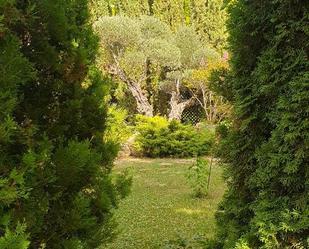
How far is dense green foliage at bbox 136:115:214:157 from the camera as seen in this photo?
1480 cm

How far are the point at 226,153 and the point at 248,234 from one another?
2.40 ft

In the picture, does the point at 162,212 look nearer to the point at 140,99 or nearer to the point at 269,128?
the point at 269,128

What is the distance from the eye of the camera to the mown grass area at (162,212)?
18.3ft

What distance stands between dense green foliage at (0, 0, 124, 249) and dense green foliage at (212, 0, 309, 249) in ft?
3.32

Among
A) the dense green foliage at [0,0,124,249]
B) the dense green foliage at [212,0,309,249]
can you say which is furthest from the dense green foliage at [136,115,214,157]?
the dense green foliage at [0,0,124,249]

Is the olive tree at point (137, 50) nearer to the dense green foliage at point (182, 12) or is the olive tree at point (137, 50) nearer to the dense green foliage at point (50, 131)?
the dense green foliage at point (182, 12)

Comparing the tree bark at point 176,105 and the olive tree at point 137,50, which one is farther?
the tree bark at point 176,105

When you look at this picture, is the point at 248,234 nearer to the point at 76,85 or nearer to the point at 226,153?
the point at 226,153

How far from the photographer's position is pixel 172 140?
1478 centimetres

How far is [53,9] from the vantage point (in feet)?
8.47

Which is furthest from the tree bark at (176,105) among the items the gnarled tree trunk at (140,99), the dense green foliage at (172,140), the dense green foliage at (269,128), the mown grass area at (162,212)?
the dense green foliage at (269,128)

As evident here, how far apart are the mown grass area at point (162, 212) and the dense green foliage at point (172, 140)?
11.3 ft

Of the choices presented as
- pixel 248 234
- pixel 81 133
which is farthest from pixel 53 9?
pixel 248 234

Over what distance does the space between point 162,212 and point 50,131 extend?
467 centimetres
